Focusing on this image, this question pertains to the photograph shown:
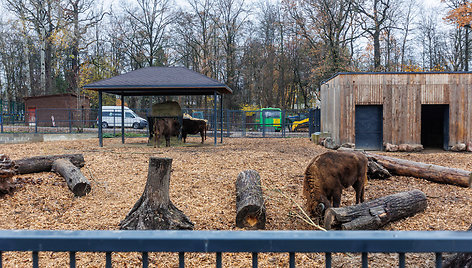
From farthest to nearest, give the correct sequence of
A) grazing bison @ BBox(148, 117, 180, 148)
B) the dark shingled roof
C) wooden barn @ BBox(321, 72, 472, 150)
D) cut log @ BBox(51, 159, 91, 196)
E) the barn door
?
the barn door
wooden barn @ BBox(321, 72, 472, 150)
grazing bison @ BBox(148, 117, 180, 148)
the dark shingled roof
cut log @ BBox(51, 159, 91, 196)

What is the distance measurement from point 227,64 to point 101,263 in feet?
111

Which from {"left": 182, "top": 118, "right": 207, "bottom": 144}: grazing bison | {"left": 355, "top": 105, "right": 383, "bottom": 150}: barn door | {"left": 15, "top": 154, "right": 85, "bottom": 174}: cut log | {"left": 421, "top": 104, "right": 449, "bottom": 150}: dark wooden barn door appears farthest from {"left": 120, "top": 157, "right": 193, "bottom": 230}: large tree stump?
{"left": 421, "top": 104, "right": 449, "bottom": 150}: dark wooden barn door

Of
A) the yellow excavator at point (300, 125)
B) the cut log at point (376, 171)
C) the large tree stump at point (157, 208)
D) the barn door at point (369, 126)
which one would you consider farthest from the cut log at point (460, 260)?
the yellow excavator at point (300, 125)

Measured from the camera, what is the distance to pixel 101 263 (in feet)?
13.1

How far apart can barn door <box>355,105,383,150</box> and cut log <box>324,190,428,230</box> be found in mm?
10334

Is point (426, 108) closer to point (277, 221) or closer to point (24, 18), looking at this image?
point (277, 221)

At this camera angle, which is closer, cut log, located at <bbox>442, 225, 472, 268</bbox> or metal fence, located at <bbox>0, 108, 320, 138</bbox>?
cut log, located at <bbox>442, 225, 472, 268</bbox>

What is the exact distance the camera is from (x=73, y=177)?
6949 millimetres

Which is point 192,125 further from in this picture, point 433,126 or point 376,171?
point 433,126

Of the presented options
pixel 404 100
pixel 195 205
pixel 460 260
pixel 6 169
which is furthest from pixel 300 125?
pixel 460 260

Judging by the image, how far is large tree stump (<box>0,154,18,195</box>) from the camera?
20.6 feet

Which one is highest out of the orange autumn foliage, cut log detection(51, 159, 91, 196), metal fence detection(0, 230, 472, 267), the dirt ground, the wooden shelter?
the orange autumn foliage

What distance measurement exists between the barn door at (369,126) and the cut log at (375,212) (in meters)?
10.3

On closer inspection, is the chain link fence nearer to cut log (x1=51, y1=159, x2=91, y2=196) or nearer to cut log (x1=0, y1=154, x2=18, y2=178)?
cut log (x1=51, y1=159, x2=91, y2=196)
